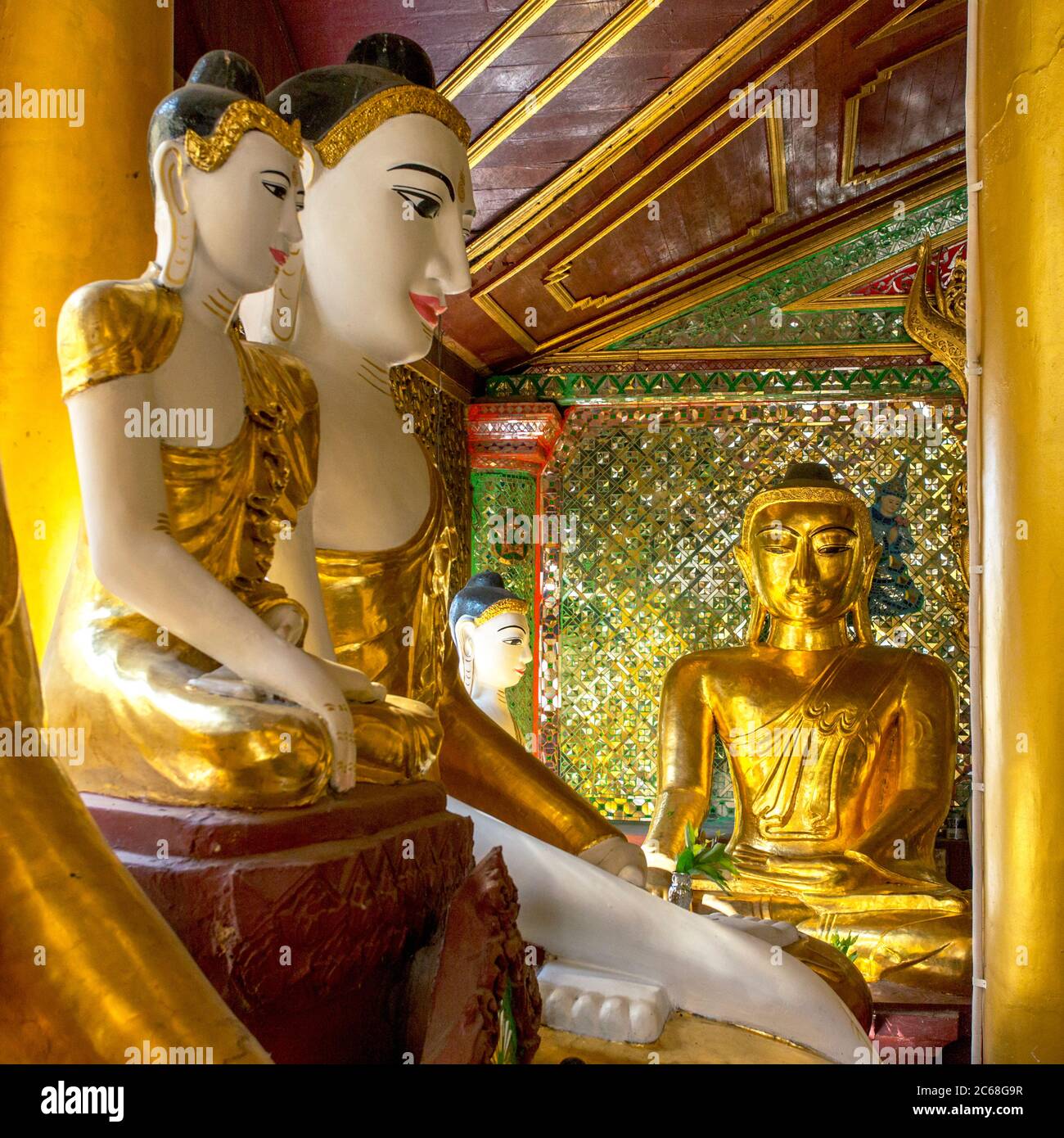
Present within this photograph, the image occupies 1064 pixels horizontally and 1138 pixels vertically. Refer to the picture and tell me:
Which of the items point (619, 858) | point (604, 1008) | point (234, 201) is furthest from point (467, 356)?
point (604, 1008)

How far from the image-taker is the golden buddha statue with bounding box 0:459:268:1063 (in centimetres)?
78

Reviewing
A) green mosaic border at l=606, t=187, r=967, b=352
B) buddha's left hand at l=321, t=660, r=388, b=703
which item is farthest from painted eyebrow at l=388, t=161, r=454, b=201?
green mosaic border at l=606, t=187, r=967, b=352

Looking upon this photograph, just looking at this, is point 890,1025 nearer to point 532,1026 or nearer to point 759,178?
point 532,1026

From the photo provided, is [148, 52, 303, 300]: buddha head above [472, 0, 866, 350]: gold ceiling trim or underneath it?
underneath

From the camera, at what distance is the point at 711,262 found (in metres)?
5.66

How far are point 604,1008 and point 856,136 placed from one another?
418 cm

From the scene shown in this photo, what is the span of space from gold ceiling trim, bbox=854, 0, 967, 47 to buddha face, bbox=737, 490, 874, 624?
1.48 metres

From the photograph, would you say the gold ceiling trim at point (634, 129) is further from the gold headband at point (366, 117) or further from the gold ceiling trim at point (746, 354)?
the gold headband at point (366, 117)

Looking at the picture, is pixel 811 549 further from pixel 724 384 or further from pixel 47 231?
pixel 47 231

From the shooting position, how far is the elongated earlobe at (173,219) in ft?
4.15

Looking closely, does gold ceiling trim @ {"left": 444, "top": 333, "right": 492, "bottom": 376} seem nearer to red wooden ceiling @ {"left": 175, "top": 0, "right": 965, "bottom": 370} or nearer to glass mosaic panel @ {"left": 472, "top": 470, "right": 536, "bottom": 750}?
Result: red wooden ceiling @ {"left": 175, "top": 0, "right": 965, "bottom": 370}

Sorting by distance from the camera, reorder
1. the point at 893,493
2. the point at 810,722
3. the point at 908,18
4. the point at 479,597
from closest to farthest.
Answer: the point at 479,597 < the point at 908,18 < the point at 810,722 < the point at 893,493

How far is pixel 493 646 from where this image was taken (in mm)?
3740

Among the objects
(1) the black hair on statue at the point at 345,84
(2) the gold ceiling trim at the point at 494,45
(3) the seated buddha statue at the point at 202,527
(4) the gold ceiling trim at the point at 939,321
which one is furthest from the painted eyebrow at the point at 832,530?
(3) the seated buddha statue at the point at 202,527
